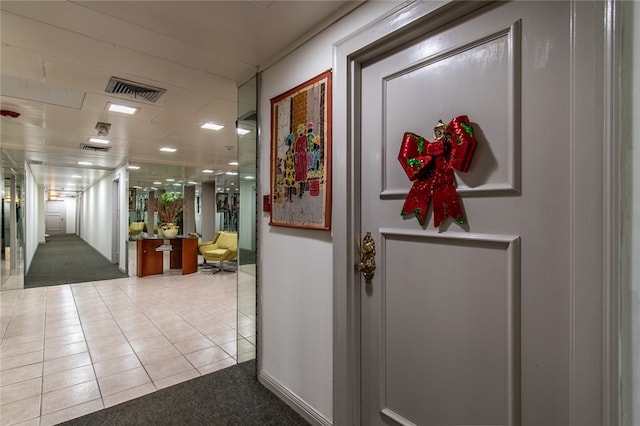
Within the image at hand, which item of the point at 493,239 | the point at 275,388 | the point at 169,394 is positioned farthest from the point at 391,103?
the point at 169,394

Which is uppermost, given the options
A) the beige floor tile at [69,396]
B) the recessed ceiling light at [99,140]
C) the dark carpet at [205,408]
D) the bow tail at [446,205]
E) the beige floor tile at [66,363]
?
the recessed ceiling light at [99,140]

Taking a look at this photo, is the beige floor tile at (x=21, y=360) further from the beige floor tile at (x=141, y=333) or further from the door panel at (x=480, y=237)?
the door panel at (x=480, y=237)

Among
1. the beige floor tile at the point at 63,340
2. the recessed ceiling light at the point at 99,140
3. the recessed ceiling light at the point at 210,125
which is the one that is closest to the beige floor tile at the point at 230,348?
the beige floor tile at the point at 63,340

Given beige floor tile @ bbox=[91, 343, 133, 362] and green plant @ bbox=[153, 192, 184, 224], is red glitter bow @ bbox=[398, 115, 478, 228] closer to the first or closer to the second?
beige floor tile @ bbox=[91, 343, 133, 362]

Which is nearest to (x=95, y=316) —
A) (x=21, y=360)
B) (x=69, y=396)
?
(x=21, y=360)

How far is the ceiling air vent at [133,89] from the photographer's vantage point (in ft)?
9.41

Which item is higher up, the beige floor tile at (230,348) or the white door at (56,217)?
the white door at (56,217)

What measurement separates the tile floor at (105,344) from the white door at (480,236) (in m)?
1.64

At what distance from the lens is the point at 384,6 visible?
5.26 ft

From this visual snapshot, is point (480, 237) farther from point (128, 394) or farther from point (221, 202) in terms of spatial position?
point (221, 202)

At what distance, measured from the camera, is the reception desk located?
7.11m

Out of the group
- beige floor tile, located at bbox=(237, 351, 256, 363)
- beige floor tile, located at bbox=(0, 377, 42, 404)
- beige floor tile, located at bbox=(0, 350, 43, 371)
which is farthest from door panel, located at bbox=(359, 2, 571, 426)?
beige floor tile, located at bbox=(0, 350, 43, 371)

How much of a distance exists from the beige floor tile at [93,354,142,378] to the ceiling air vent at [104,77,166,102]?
104 inches

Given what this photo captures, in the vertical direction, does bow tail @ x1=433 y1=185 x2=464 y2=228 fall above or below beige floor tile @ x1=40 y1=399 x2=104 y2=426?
above
